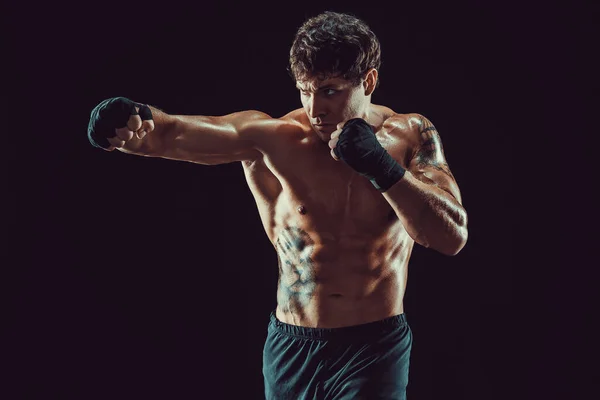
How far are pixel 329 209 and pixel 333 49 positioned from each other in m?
0.39

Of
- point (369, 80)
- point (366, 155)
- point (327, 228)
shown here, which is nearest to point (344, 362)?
point (327, 228)

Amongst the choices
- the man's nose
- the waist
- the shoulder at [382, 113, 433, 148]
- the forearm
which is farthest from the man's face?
the waist

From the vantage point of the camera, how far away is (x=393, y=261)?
2309mm

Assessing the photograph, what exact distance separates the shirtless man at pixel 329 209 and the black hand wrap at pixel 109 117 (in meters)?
0.16

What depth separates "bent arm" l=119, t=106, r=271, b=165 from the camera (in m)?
2.05

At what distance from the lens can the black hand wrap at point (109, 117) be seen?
1901mm

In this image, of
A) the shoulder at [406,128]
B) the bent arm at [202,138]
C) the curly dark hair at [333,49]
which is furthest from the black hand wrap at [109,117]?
the shoulder at [406,128]

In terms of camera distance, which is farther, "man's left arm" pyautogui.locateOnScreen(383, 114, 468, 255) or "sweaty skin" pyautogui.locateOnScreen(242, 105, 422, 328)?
"sweaty skin" pyautogui.locateOnScreen(242, 105, 422, 328)

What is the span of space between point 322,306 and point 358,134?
1.69 ft

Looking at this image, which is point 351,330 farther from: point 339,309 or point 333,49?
point 333,49

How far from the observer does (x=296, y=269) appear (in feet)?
7.57

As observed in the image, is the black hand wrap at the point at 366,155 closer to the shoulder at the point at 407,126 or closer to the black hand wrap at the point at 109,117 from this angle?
the shoulder at the point at 407,126

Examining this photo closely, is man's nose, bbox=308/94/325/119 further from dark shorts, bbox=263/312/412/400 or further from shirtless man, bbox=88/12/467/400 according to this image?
dark shorts, bbox=263/312/412/400

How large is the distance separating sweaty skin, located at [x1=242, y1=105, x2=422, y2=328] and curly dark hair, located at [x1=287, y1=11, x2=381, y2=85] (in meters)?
0.18
